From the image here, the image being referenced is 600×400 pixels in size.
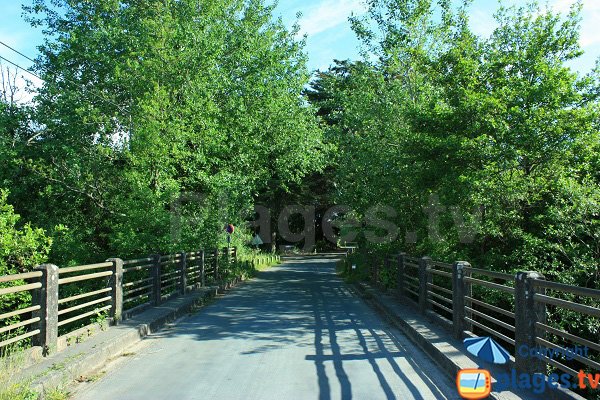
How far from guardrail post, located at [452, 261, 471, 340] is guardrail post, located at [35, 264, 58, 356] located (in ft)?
20.2

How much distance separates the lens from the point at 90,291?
14531mm

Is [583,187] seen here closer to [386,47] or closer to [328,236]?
[386,47]

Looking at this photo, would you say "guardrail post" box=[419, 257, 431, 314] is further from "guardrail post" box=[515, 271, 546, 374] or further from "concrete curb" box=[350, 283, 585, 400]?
"guardrail post" box=[515, 271, 546, 374]

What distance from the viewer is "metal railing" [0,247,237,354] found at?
24.4ft

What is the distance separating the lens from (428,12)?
18.9m

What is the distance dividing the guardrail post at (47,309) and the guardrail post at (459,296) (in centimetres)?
615

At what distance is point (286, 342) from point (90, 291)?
299 inches

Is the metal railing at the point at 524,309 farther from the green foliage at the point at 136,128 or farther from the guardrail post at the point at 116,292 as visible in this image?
the green foliage at the point at 136,128

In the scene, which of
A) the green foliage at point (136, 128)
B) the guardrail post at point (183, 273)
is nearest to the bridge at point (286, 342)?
the guardrail post at point (183, 273)

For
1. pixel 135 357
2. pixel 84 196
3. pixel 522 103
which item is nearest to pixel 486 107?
pixel 522 103

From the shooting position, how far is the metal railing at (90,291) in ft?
24.4

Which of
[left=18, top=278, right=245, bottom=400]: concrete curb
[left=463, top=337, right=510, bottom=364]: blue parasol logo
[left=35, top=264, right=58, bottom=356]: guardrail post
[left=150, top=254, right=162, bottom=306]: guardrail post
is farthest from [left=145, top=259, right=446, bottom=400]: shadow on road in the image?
[left=35, top=264, right=58, bottom=356]: guardrail post

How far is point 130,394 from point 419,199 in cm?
1139

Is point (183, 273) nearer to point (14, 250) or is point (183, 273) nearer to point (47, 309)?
point (14, 250)
